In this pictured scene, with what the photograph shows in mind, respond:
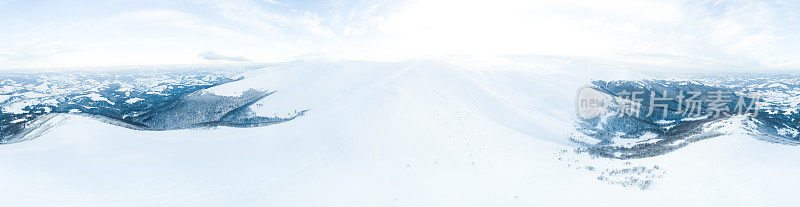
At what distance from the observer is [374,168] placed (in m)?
29.5

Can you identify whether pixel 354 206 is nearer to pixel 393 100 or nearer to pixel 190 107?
pixel 393 100

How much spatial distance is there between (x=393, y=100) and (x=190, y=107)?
110309 mm

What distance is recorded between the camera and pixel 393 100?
5466 centimetres

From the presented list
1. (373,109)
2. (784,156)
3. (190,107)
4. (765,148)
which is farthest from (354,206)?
(190,107)

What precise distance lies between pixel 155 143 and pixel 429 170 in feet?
113

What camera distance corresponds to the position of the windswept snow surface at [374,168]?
23.1 meters

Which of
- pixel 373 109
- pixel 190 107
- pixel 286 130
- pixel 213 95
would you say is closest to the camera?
pixel 286 130

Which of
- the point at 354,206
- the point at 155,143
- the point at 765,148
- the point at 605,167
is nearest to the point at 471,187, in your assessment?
the point at 354,206

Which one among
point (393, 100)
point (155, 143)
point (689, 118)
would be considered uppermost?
point (393, 100)

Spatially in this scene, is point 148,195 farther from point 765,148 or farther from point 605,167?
point 765,148

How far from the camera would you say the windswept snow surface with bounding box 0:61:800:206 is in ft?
75.7

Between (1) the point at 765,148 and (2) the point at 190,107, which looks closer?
(1) the point at 765,148

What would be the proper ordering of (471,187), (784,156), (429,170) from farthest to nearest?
(429,170) → (784,156) → (471,187)

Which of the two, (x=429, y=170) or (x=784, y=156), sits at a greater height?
(x=784, y=156)
